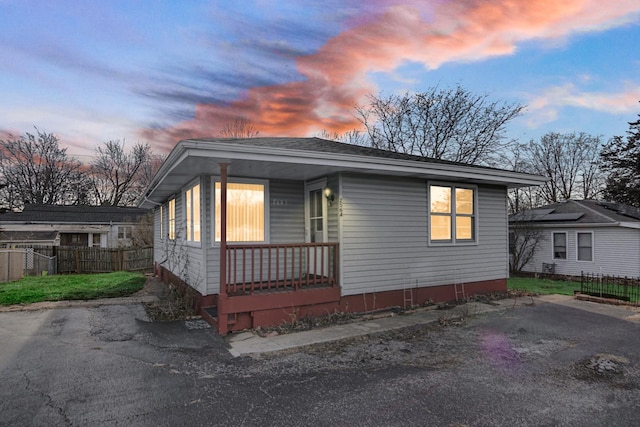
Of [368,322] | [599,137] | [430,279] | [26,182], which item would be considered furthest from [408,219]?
[26,182]

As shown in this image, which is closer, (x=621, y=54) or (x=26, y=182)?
(x=621, y=54)

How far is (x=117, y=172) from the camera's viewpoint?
37.2 metres

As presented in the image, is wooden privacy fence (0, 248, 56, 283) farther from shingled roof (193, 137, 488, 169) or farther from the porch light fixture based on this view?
the porch light fixture

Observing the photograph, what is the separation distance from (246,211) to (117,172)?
35.3 meters

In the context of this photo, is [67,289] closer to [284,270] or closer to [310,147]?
[284,270]

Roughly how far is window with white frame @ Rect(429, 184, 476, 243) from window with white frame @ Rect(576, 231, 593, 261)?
11371mm

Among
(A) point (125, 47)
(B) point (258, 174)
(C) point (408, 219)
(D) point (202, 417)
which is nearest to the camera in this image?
(D) point (202, 417)

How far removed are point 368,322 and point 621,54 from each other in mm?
13768

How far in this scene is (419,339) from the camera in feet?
18.8

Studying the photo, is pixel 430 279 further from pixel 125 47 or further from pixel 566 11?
pixel 125 47

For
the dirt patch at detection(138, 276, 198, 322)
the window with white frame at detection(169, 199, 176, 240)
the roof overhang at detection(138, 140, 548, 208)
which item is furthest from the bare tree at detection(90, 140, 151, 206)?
→ the dirt patch at detection(138, 276, 198, 322)

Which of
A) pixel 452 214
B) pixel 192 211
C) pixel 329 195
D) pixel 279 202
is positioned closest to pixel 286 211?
pixel 279 202

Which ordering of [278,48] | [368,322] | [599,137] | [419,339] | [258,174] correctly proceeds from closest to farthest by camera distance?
[419,339] < [368,322] < [258,174] < [278,48] < [599,137]

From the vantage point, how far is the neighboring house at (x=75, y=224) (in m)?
23.8
